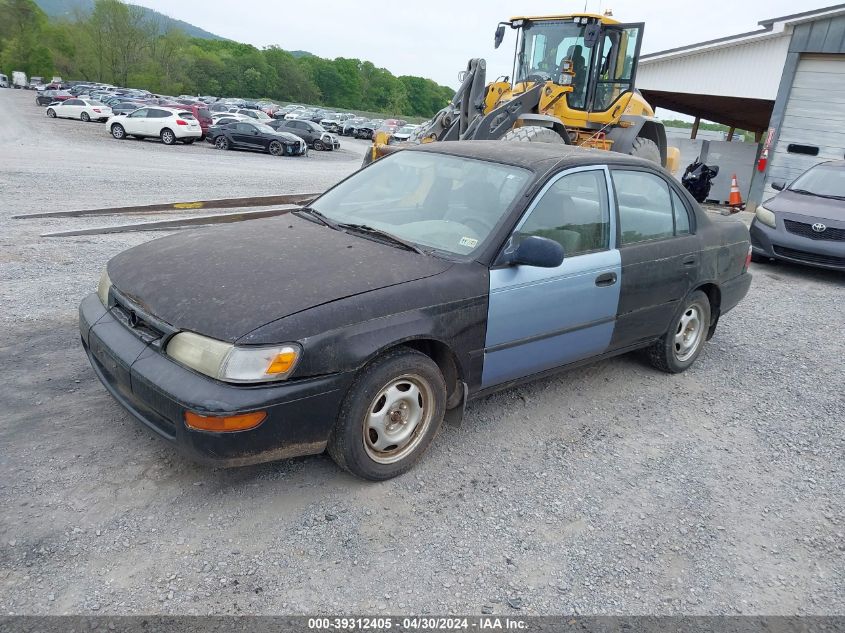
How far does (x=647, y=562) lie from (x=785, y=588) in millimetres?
585

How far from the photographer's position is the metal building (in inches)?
578

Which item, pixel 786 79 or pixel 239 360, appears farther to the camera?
pixel 786 79

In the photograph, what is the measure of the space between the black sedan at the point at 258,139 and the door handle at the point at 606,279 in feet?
80.5

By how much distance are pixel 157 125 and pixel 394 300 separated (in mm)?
26912

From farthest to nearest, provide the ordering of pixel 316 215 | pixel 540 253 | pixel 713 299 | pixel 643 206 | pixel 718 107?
pixel 718 107
pixel 713 299
pixel 643 206
pixel 316 215
pixel 540 253

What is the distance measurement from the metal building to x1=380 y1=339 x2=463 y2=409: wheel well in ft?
50.0

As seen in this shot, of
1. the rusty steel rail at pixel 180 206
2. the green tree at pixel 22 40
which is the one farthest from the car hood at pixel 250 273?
the green tree at pixel 22 40

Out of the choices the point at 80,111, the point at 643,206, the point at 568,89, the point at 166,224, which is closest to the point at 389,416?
the point at 643,206

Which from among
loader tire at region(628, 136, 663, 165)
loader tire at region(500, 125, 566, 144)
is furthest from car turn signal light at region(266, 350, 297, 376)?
loader tire at region(628, 136, 663, 165)

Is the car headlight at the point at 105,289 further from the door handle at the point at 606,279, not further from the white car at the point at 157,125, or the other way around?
the white car at the point at 157,125

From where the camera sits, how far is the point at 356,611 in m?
2.43

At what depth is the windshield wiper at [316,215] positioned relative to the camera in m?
3.93

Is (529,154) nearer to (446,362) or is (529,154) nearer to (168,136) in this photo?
(446,362)

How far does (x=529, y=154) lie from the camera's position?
4020mm
